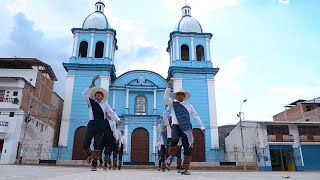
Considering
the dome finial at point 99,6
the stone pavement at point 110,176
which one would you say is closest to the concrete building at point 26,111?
A: the dome finial at point 99,6

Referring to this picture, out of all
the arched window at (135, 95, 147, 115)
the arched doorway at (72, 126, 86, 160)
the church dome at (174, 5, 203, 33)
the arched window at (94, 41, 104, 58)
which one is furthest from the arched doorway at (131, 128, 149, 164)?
the church dome at (174, 5, 203, 33)

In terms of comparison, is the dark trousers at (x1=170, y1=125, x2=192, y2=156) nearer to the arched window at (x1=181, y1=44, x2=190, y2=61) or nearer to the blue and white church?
the blue and white church

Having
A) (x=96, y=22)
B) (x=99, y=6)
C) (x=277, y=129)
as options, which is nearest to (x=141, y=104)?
(x=96, y=22)

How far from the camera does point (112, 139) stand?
754cm

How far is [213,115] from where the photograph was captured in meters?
24.1

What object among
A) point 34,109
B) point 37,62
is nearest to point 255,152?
point 34,109

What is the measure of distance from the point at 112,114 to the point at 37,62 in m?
21.6

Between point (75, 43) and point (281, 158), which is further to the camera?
point (75, 43)

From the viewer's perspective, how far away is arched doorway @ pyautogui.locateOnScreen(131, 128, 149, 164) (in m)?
22.7

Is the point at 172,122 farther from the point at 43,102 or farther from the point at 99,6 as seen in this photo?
the point at 99,6

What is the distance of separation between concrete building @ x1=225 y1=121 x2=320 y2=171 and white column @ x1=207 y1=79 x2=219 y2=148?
6.30 ft

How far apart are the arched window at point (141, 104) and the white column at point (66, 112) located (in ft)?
19.6

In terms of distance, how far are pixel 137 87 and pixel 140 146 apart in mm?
5499

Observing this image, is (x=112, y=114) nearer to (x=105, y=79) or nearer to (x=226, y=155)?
(x=105, y=79)
